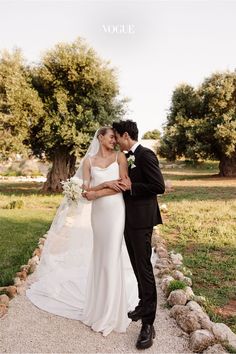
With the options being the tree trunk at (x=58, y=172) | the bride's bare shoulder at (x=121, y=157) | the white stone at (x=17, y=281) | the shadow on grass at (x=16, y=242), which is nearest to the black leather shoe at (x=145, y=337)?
the bride's bare shoulder at (x=121, y=157)

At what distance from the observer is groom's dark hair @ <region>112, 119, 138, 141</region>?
5.77 metres

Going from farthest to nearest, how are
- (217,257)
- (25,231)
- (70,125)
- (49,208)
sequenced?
1. (70,125)
2. (49,208)
3. (25,231)
4. (217,257)

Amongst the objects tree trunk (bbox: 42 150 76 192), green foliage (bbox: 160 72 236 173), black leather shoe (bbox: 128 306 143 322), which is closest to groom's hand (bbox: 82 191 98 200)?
black leather shoe (bbox: 128 306 143 322)

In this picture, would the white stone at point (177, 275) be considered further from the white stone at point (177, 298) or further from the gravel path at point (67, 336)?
the gravel path at point (67, 336)

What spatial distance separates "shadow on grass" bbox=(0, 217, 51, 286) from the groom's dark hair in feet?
14.3

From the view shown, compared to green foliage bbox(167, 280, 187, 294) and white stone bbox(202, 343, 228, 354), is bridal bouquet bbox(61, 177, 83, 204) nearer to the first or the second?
green foliage bbox(167, 280, 187, 294)

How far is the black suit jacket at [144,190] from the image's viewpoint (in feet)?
18.2

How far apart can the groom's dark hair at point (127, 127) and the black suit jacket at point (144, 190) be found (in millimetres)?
201

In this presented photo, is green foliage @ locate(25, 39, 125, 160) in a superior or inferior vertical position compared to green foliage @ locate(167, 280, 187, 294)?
superior

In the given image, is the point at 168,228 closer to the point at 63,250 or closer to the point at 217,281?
the point at 217,281

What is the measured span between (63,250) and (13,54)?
18.9 m

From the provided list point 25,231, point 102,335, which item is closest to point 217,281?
point 102,335

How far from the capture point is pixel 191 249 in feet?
36.8

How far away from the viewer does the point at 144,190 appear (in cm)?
557
